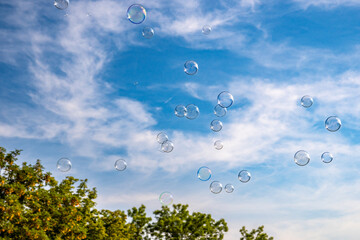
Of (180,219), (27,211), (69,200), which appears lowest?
(27,211)

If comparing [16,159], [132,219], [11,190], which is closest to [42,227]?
[11,190]

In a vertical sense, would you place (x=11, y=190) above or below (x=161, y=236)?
below

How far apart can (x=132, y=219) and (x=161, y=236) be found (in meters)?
4.03

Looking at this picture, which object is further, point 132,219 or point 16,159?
point 132,219

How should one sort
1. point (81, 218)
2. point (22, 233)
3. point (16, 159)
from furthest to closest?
point (81, 218) → point (16, 159) → point (22, 233)

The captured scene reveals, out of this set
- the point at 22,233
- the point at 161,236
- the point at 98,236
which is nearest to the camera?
the point at 22,233

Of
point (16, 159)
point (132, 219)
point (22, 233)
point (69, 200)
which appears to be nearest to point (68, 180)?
point (69, 200)

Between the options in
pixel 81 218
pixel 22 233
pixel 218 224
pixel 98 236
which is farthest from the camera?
pixel 218 224

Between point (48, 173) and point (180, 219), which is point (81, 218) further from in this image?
point (180, 219)

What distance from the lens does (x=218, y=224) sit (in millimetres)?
42031

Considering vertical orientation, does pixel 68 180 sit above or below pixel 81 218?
above

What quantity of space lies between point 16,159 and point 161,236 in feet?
70.5

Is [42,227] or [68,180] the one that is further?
[68,180]

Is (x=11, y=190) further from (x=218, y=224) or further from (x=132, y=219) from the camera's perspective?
(x=218, y=224)
